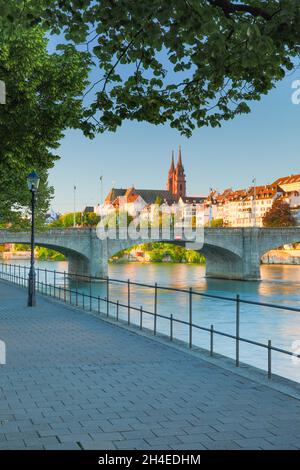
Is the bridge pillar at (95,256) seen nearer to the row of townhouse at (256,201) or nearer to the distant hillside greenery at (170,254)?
the distant hillside greenery at (170,254)

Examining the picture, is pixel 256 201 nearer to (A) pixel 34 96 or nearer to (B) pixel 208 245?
(B) pixel 208 245

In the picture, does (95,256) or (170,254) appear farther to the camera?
(170,254)

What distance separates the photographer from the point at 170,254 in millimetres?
114062

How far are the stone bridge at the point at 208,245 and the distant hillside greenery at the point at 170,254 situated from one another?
3105 cm

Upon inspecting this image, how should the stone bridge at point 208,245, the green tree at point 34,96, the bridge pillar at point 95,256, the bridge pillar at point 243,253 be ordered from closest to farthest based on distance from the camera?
the green tree at point 34,96
the stone bridge at point 208,245
the bridge pillar at point 95,256
the bridge pillar at point 243,253

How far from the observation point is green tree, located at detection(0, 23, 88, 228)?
16031mm

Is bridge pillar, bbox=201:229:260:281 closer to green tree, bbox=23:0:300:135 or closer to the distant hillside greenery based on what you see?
the distant hillside greenery

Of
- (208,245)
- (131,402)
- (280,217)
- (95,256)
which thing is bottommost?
(131,402)

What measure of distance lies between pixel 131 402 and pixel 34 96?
12.7m

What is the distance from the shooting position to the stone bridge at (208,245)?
61.0m

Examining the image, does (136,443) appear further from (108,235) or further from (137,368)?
(108,235)

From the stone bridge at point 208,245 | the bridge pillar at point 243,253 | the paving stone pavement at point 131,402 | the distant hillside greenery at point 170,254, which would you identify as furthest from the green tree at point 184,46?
the distant hillside greenery at point 170,254

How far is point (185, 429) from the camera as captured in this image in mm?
5805

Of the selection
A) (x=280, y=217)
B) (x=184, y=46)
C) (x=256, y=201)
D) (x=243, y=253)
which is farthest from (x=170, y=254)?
(x=184, y=46)
